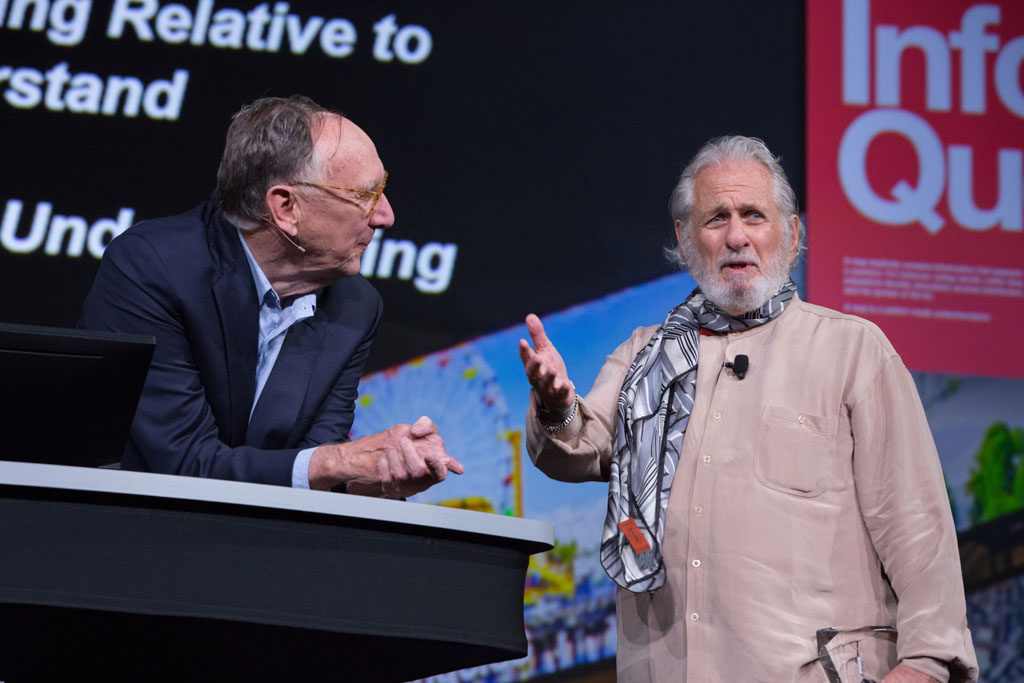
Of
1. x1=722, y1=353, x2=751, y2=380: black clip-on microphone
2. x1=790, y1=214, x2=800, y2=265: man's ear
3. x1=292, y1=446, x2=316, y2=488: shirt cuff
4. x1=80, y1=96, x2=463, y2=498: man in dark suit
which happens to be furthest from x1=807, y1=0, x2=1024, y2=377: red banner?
x1=292, y1=446, x2=316, y2=488: shirt cuff

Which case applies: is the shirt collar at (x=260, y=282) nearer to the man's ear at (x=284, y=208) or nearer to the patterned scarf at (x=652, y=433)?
the man's ear at (x=284, y=208)

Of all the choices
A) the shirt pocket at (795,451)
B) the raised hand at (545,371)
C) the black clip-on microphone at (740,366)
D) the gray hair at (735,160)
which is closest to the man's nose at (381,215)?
the raised hand at (545,371)

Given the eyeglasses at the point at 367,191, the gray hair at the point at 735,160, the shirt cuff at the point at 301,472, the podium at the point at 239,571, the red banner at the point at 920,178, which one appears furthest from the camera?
the red banner at the point at 920,178

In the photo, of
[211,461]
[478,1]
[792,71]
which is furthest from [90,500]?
[792,71]

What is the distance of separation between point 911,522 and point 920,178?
2.42 m

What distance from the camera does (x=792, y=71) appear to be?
4.20m

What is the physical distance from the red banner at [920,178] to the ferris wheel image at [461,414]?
3.97 feet

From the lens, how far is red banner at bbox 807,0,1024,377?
405 centimetres

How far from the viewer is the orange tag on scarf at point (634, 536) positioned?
Answer: 6.93ft

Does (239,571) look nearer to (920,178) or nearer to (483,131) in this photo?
(483,131)

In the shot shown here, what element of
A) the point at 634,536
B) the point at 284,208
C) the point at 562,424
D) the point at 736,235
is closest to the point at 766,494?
the point at 634,536

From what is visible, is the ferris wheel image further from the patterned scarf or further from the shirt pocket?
the shirt pocket

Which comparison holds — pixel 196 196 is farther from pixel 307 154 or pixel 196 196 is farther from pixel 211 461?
pixel 211 461

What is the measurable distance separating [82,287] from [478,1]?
1.67 meters
